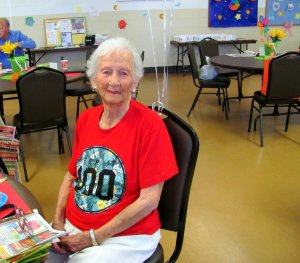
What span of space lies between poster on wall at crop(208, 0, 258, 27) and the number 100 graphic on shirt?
6.70m

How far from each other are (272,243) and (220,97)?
344 cm

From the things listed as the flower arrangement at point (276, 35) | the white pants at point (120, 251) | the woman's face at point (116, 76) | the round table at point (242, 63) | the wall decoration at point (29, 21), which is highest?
the wall decoration at point (29, 21)

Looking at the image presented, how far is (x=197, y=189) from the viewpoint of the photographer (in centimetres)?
259

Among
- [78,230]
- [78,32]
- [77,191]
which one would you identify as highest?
[78,32]

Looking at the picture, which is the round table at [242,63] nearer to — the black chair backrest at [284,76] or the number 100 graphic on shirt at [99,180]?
the black chair backrest at [284,76]

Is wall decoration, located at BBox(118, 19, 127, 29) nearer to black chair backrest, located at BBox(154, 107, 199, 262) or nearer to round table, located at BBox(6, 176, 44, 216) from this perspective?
black chair backrest, located at BBox(154, 107, 199, 262)

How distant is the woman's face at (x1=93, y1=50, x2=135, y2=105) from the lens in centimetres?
127

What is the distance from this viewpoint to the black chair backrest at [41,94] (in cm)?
264

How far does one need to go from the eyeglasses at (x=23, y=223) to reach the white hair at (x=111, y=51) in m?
0.59

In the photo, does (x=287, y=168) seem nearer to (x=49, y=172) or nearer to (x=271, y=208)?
(x=271, y=208)

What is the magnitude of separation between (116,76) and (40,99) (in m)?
1.64

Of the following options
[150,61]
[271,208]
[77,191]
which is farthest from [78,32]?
[77,191]

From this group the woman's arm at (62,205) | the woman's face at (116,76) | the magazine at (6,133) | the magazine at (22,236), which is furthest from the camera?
the magazine at (6,133)

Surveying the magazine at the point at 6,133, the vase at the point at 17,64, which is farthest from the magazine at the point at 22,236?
the vase at the point at 17,64
